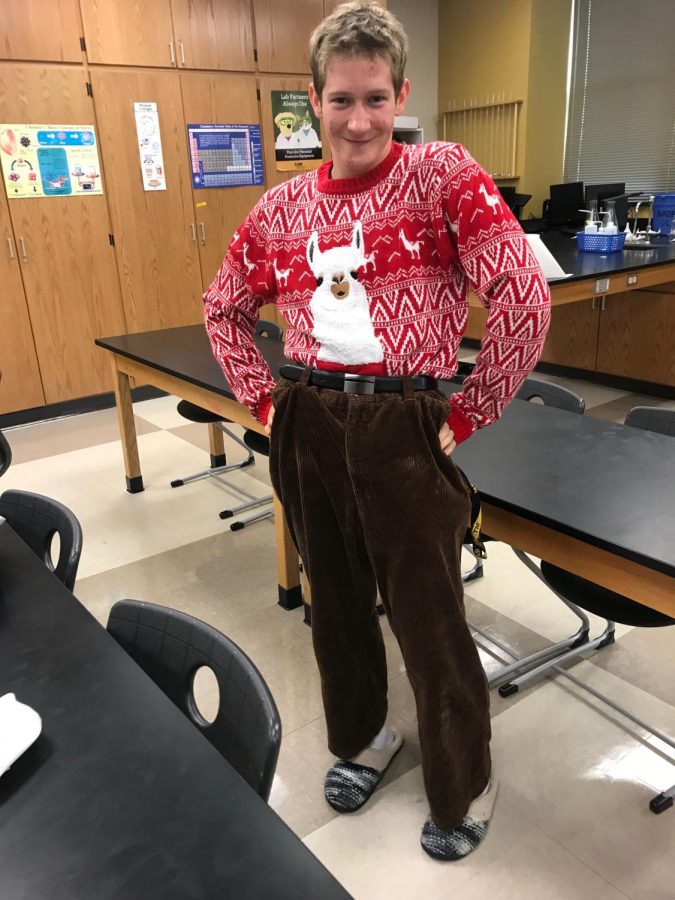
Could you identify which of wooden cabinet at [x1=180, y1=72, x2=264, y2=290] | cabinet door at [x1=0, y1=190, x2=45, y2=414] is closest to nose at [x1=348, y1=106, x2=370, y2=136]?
cabinet door at [x1=0, y1=190, x2=45, y2=414]

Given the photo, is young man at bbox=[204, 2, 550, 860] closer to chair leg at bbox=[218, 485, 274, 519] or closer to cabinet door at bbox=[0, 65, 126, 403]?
chair leg at bbox=[218, 485, 274, 519]

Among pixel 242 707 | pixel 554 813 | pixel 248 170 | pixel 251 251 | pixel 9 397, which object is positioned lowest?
pixel 554 813

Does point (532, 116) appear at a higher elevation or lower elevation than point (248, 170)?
higher

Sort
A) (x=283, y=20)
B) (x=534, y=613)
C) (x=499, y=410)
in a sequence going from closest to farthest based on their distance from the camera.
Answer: (x=499, y=410) < (x=534, y=613) < (x=283, y=20)

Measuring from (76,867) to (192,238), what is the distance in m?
4.54

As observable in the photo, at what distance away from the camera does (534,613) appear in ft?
7.62

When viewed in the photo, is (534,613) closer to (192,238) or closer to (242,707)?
(242,707)

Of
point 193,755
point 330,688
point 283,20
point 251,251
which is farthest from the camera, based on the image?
point 283,20

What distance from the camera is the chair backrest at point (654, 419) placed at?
1979mm

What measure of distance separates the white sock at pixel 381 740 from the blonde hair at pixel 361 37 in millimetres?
1399

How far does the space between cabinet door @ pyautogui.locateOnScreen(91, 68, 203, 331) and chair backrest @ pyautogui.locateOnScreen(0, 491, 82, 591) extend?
3.26 metres

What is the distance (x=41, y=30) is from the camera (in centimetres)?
392

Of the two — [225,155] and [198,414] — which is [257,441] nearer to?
[198,414]

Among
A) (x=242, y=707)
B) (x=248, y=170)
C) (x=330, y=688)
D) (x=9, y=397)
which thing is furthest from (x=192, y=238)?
(x=242, y=707)
